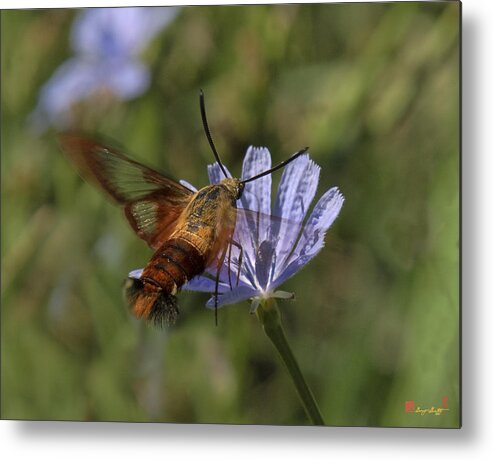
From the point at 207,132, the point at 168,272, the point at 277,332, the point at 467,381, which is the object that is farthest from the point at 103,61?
the point at 467,381

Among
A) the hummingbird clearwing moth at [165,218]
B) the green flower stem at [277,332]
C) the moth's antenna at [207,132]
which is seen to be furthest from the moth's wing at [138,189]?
the green flower stem at [277,332]

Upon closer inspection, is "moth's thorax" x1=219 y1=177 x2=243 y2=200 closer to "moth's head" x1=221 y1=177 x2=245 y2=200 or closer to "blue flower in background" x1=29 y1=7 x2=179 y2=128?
"moth's head" x1=221 y1=177 x2=245 y2=200

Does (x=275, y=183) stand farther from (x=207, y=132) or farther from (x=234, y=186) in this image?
(x=207, y=132)

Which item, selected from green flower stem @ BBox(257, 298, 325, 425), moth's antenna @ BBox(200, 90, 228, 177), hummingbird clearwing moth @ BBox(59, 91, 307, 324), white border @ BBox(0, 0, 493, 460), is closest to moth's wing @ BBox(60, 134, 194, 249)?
hummingbird clearwing moth @ BBox(59, 91, 307, 324)

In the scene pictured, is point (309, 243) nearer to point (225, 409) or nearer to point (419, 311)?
point (419, 311)

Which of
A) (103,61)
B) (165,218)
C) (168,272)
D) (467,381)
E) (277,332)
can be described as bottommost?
(467,381)

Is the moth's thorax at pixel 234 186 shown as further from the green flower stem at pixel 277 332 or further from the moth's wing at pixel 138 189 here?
the green flower stem at pixel 277 332
